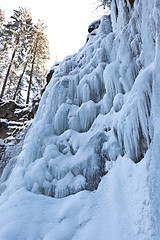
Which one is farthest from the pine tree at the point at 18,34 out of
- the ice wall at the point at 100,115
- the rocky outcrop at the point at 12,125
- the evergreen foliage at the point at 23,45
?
the ice wall at the point at 100,115

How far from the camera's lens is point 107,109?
4.35m

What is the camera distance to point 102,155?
3.69 meters

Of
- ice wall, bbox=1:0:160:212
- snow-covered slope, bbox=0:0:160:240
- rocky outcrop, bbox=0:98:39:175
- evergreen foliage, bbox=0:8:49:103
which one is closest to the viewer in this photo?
snow-covered slope, bbox=0:0:160:240

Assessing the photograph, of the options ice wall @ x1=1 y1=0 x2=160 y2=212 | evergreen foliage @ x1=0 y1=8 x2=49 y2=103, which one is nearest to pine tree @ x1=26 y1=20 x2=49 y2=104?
evergreen foliage @ x1=0 y1=8 x2=49 y2=103

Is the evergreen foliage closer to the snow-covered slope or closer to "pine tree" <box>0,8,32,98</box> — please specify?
"pine tree" <box>0,8,32,98</box>

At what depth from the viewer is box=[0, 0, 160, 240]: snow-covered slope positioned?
102 inches

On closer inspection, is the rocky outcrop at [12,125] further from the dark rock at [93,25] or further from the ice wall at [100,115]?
the dark rock at [93,25]

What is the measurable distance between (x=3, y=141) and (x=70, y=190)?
250 inches

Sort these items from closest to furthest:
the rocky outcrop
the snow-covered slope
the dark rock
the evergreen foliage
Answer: the snow-covered slope, the rocky outcrop, the dark rock, the evergreen foliage

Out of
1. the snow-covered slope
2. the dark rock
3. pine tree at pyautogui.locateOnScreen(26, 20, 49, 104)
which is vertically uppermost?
pine tree at pyautogui.locateOnScreen(26, 20, 49, 104)

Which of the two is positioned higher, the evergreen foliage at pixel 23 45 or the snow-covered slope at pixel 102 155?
the evergreen foliage at pixel 23 45

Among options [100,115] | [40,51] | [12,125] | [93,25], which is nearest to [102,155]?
[100,115]

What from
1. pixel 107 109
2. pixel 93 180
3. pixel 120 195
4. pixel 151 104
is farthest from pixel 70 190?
pixel 151 104

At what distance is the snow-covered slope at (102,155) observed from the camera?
258cm
